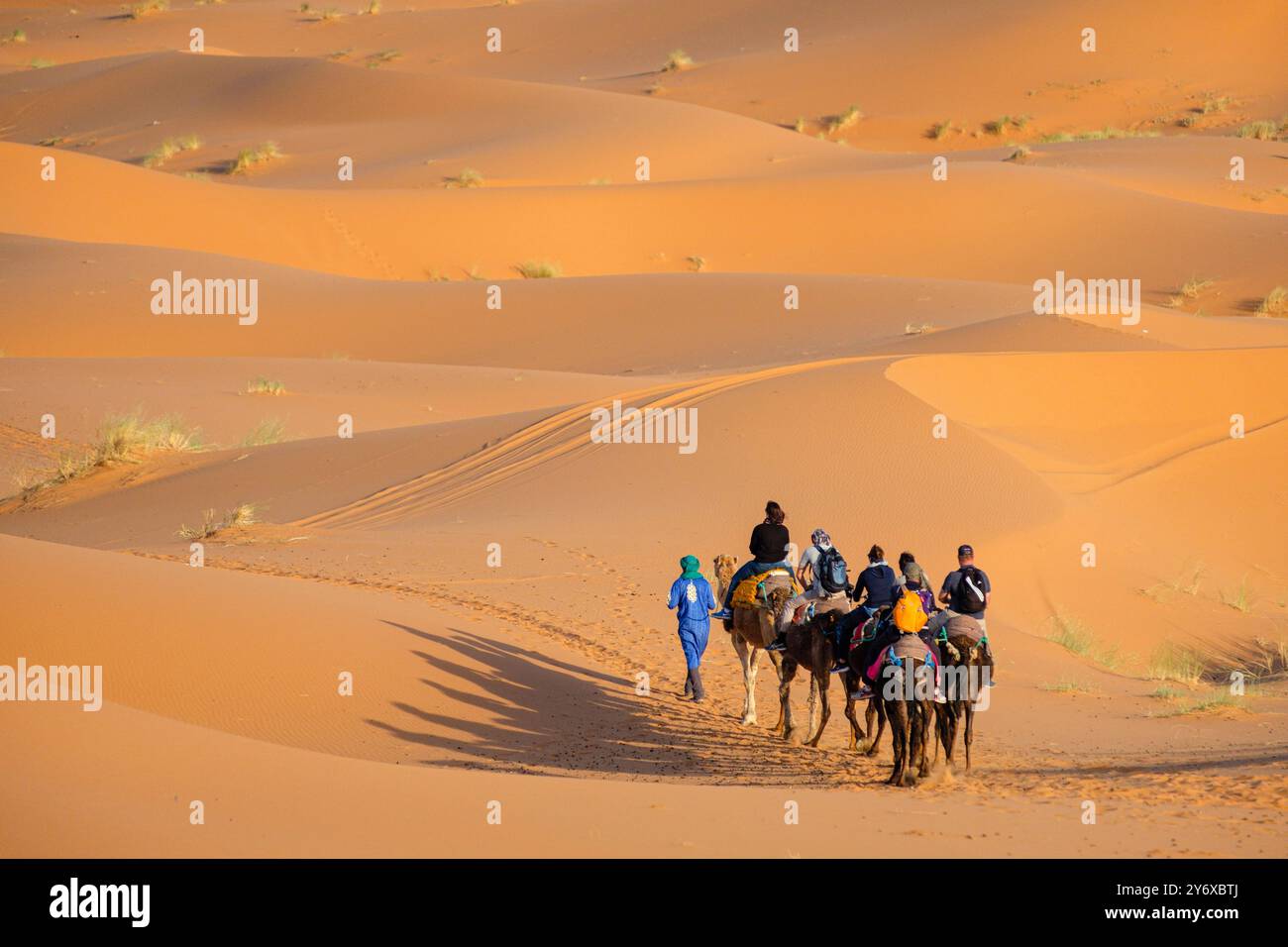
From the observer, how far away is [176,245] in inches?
1468

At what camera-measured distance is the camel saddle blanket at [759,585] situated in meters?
11.6

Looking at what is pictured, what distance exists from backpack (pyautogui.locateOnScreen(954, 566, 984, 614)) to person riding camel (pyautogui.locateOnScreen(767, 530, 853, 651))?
829 mm

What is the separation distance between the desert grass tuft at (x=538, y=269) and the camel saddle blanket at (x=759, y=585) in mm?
26712

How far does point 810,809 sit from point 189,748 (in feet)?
11.6

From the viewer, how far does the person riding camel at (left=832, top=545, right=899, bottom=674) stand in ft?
34.2

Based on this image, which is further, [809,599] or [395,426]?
[395,426]

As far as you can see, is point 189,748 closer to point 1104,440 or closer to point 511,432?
point 511,432

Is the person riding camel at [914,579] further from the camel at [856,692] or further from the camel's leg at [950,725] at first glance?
the camel's leg at [950,725]

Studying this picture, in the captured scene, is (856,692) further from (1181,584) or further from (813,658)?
(1181,584)

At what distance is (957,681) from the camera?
10141 millimetres

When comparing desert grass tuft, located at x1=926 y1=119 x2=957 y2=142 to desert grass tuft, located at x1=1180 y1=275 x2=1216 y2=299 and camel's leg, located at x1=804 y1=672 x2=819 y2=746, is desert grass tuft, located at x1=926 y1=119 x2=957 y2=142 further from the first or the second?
camel's leg, located at x1=804 y1=672 x2=819 y2=746
